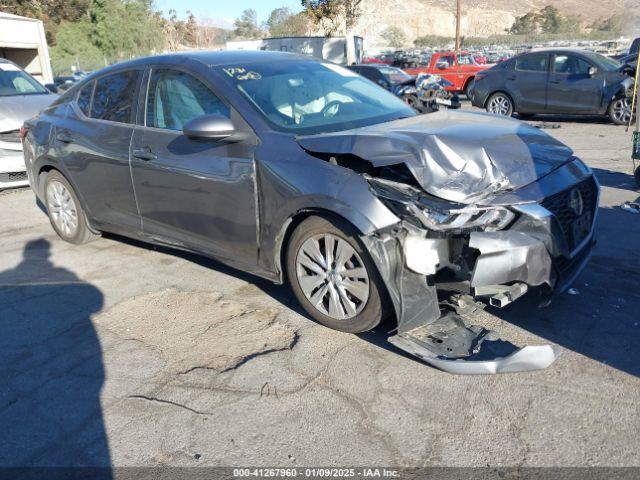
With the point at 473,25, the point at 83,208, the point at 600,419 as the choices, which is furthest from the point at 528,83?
the point at 473,25

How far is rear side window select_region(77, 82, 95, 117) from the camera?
5441mm

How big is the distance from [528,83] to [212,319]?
37.9 feet

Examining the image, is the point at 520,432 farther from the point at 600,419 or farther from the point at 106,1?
the point at 106,1

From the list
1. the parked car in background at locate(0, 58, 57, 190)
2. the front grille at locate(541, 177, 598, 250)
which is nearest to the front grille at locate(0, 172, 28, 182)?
the parked car in background at locate(0, 58, 57, 190)

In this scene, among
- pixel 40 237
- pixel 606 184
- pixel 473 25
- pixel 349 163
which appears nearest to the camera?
pixel 349 163

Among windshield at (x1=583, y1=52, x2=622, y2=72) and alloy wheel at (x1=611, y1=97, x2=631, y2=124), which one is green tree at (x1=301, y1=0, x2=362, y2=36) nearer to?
windshield at (x1=583, y1=52, x2=622, y2=72)

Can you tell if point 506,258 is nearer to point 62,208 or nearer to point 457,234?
point 457,234

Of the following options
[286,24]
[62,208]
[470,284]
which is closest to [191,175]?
[470,284]

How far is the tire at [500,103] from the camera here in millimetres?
13937

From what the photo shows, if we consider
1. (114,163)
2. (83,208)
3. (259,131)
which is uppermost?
(259,131)

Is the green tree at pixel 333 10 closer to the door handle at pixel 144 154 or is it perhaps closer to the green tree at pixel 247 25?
the door handle at pixel 144 154

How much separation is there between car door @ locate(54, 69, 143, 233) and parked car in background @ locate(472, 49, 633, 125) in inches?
360

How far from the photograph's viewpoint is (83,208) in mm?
5586

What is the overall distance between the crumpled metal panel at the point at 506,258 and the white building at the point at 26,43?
18.5 meters
